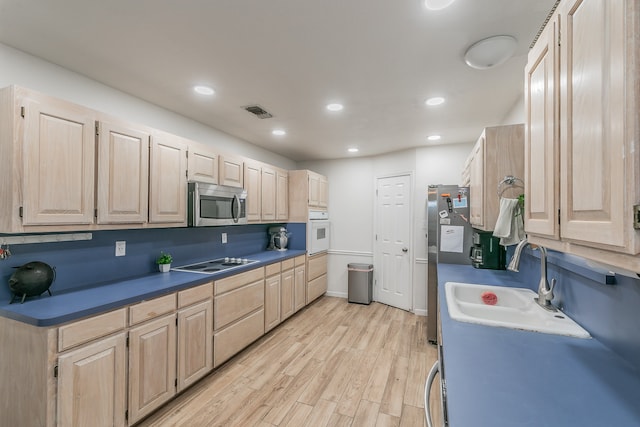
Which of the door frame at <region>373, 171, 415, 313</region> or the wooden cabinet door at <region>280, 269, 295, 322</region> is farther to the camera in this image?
the door frame at <region>373, 171, 415, 313</region>

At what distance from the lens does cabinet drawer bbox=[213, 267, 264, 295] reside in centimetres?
257

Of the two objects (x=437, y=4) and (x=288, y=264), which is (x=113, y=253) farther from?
(x=437, y=4)

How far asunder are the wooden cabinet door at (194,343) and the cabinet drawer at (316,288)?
81.7 inches

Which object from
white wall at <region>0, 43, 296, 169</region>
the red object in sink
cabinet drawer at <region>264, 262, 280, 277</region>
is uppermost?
white wall at <region>0, 43, 296, 169</region>

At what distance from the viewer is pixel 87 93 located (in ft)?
7.02

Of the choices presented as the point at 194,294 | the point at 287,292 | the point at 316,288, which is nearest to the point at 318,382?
the point at 194,294

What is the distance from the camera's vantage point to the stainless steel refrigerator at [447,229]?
304 centimetres

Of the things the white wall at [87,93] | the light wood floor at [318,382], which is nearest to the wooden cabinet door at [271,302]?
the light wood floor at [318,382]

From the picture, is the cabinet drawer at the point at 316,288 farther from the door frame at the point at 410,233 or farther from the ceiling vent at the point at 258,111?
the ceiling vent at the point at 258,111

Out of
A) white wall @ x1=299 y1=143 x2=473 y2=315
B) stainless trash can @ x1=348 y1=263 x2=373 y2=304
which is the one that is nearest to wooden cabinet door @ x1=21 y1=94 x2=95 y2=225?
stainless trash can @ x1=348 y1=263 x2=373 y2=304

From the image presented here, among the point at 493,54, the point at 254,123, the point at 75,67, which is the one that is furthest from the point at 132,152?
the point at 493,54

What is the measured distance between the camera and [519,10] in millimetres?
1402

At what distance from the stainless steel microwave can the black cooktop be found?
451mm

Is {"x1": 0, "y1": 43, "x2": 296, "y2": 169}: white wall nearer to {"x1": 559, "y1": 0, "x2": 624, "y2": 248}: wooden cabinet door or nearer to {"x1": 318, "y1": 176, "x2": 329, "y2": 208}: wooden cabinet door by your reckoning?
{"x1": 318, "y1": 176, "x2": 329, "y2": 208}: wooden cabinet door
